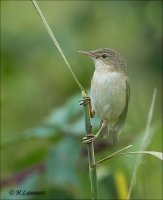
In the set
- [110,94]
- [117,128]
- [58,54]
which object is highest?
[58,54]

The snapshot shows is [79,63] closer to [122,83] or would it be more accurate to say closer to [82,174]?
[82,174]

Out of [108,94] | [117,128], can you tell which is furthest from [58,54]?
[117,128]

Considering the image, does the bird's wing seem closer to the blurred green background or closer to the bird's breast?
the bird's breast

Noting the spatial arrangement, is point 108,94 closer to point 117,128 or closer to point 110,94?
point 110,94

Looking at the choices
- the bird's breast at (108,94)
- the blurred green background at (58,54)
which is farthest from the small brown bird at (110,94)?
the blurred green background at (58,54)

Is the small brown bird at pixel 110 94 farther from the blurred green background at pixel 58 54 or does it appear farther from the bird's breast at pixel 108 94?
the blurred green background at pixel 58 54

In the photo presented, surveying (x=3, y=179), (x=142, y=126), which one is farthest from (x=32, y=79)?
(x=142, y=126)

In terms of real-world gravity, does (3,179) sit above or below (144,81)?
below
